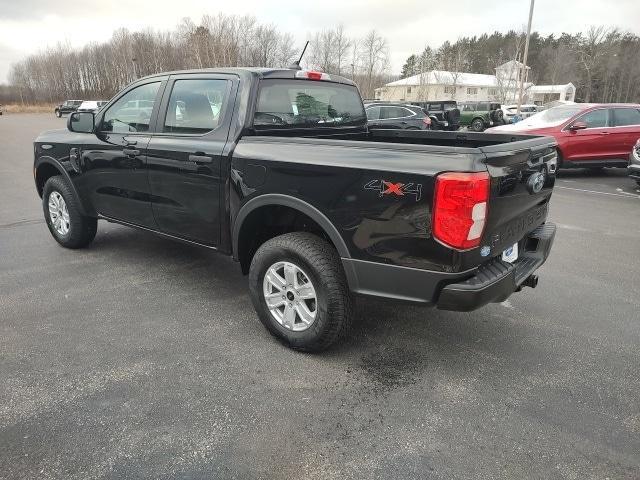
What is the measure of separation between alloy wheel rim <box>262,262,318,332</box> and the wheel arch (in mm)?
331

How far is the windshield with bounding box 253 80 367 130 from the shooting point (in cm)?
353

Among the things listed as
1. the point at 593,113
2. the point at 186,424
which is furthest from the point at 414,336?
the point at 593,113

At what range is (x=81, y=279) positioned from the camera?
4438 millimetres

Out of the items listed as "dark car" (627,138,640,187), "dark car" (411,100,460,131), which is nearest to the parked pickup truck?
"dark car" (627,138,640,187)

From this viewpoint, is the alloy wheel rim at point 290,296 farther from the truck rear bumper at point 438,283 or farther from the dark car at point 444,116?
the dark car at point 444,116

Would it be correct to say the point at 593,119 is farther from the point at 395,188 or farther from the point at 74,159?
the point at 74,159

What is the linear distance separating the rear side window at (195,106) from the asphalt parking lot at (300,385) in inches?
56.2

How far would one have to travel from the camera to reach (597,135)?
34.7ft

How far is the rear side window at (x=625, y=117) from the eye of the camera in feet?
35.1

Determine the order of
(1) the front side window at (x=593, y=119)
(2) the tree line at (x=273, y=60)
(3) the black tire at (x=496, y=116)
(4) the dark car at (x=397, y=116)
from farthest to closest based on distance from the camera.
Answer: (2) the tree line at (x=273, y=60) → (3) the black tire at (x=496, y=116) → (4) the dark car at (x=397, y=116) → (1) the front side window at (x=593, y=119)

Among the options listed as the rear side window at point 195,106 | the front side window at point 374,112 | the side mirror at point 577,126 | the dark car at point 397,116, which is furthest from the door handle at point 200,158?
the front side window at point 374,112

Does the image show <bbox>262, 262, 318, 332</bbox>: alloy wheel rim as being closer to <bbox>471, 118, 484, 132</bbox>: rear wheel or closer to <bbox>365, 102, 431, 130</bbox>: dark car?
<bbox>365, 102, 431, 130</bbox>: dark car

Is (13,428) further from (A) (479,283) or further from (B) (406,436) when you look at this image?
(A) (479,283)

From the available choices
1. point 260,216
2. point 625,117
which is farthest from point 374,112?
point 260,216
